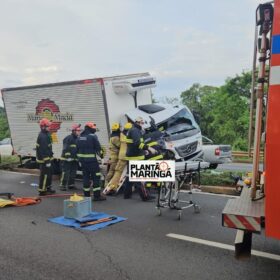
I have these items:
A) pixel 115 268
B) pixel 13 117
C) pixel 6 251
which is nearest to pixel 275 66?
pixel 115 268

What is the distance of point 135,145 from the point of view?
878cm

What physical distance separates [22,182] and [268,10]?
1009 centimetres

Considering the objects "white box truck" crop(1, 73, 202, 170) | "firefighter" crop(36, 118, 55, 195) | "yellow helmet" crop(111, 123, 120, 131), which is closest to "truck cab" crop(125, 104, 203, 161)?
"white box truck" crop(1, 73, 202, 170)

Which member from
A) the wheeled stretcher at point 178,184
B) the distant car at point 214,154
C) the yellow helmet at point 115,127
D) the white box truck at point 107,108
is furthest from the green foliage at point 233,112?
the wheeled stretcher at point 178,184

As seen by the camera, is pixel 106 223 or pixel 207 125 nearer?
pixel 106 223

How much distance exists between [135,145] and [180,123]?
123 inches

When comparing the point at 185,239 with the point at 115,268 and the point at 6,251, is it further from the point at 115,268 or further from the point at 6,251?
the point at 6,251

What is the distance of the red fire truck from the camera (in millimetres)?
3270

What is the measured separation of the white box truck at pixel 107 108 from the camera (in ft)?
35.3

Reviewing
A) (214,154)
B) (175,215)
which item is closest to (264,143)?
(175,215)

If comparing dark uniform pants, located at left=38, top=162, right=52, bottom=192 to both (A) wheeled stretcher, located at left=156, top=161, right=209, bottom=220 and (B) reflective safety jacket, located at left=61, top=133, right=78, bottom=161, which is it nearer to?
(B) reflective safety jacket, located at left=61, top=133, right=78, bottom=161

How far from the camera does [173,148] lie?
11117 mm

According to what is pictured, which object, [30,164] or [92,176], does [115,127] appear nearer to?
[92,176]

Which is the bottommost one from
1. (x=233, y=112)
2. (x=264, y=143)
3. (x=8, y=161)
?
(x=8, y=161)
